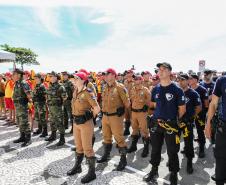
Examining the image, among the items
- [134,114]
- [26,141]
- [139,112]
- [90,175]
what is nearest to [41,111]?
[26,141]

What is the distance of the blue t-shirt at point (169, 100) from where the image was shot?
509cm

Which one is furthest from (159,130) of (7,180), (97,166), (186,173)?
(7,180)

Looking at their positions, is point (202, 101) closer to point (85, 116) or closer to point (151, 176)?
point (151, 176)

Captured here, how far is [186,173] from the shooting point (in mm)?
6004

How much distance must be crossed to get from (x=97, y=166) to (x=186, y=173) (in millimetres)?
1974

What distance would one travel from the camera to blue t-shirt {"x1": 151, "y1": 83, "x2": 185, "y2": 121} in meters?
5.09

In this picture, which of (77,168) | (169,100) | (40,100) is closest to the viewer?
(169,100)

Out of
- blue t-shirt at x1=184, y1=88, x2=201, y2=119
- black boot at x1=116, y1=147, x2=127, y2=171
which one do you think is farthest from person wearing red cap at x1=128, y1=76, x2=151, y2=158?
blue t-shirt at x1=184, y1=88, x2=201, y2=119

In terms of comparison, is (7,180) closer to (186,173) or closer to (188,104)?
(186,173)

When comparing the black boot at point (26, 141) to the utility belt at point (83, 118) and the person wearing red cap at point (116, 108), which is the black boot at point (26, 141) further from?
the utility belt at point (83, 118)

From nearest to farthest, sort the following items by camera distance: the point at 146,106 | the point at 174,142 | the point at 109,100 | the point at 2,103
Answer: the point at 174,142 < the point at 109,100 < the point at 146,106 < the point at 2,103

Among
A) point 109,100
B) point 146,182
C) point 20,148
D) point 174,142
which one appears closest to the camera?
point 174,142

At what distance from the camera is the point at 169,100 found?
511 centimetres

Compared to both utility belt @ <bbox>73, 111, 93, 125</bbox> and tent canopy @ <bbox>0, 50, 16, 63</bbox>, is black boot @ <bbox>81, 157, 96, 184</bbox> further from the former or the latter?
tent canopy @ <bbox>0, 50, 16, 63</bbox>
